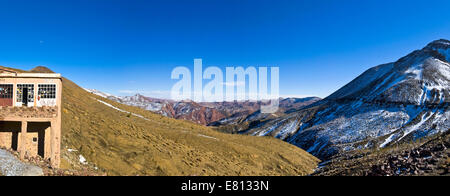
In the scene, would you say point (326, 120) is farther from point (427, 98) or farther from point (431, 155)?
point (431, 155)

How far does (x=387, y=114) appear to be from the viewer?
2872 inches

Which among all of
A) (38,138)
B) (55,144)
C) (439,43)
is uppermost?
(439,43)

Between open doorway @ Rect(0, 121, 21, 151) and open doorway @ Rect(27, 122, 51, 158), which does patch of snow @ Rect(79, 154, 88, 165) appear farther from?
open doorway @ Rect(0, 121, 21, 151)

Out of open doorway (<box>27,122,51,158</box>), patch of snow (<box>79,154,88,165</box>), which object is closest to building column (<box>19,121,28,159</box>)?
open doorway (<box>27,122,51,158</box>)

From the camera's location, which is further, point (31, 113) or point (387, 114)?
point (387, 114)

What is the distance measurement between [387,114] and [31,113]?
294ft

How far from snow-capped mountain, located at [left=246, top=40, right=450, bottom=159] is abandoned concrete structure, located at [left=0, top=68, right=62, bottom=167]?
6018 cm

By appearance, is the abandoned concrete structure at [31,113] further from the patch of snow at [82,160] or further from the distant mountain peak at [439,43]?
the distant mountain peak at [439,43]

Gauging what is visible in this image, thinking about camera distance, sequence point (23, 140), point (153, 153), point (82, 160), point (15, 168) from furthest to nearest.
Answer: point (153, 153)
point (82, 160)
point (23, 140)
point (15, 168)

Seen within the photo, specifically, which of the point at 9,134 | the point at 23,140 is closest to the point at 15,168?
the point at 23,140

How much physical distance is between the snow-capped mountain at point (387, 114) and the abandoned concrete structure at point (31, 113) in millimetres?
60184

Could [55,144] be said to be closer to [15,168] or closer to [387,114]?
[15,168]

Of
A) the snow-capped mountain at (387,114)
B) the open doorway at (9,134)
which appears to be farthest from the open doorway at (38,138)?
the snow-capped mountain at (387,114)
